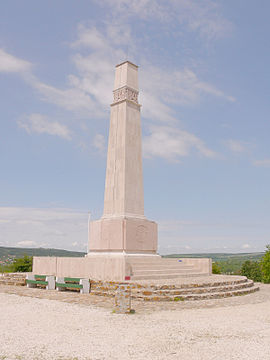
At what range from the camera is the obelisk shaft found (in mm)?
18703

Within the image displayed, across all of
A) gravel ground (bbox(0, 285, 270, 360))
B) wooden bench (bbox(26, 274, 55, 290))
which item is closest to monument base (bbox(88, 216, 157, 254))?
wooden bench (bbox(26, 274, 55, 290))

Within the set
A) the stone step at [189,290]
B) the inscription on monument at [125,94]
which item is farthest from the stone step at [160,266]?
the inscription on monument at [125,94]

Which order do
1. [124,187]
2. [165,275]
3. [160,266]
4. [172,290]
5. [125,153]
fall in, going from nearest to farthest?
[172,290], [165,275], [160,266], [124,187], [125,153]

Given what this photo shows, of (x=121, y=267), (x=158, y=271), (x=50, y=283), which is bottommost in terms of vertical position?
(x=50, y=283)

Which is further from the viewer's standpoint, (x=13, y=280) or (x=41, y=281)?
(x=13, y=280)

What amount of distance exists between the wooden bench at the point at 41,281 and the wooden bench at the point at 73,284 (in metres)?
0.54

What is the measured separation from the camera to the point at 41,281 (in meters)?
16.0

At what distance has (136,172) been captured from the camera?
63.6ft

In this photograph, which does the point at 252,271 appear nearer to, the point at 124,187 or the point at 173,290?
the point at 124,187

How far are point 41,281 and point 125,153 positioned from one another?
8180 mm

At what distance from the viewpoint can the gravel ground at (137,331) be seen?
19.9 feet

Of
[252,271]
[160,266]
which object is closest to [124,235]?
[160,266]

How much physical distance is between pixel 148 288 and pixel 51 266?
7.56 metres

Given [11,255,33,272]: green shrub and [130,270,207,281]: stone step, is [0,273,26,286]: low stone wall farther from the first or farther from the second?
[11,255,33,272]: green shrub
